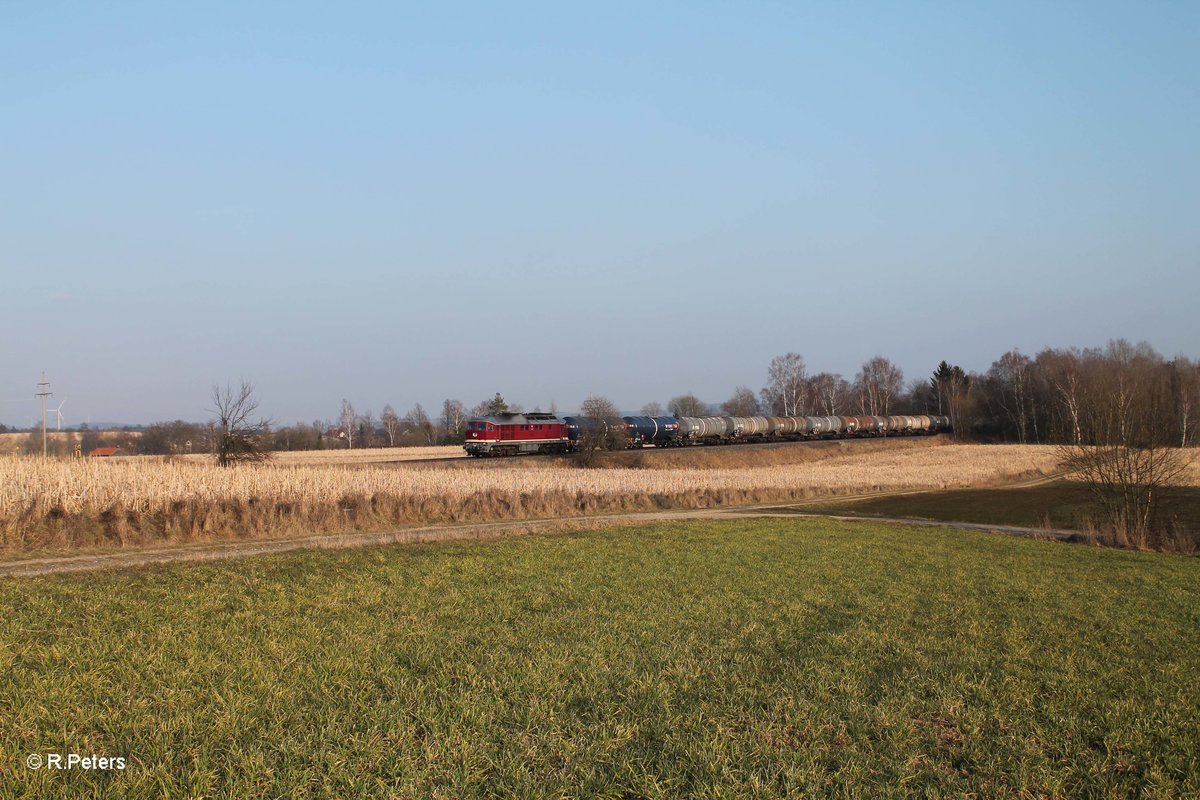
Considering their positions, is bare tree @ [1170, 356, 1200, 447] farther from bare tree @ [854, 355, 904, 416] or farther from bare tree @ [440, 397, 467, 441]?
bare tree @ [440, 397, 467, 441]

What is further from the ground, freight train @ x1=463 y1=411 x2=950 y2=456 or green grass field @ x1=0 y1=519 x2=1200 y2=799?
freight train @ x1=463 y1=411 x2=950 y2=456

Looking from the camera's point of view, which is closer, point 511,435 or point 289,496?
point 289,496

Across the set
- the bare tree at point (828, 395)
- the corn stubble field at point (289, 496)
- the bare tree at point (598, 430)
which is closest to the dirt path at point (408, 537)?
the corn stubble field at point (289, 496)

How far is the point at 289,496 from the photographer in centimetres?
2334

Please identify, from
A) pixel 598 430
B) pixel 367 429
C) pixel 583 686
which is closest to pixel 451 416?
pixel 367 429

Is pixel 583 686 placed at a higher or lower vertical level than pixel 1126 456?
lower

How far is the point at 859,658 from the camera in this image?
26.8 ft

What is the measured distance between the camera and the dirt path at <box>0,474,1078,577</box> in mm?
14375

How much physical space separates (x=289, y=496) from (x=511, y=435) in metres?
31.8

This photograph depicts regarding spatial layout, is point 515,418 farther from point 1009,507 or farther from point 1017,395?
point 1017,395

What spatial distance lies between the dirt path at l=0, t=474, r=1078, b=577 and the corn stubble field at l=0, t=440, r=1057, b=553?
1.28 m

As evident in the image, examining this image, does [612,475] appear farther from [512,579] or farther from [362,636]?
A: [362,636]

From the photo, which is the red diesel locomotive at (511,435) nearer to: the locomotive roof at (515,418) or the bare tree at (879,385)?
the locomotive roof at (515,418)

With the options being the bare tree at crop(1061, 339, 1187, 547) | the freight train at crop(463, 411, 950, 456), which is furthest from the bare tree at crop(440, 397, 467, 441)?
the bare tree at crop(1061, 339, 1187, 547)
